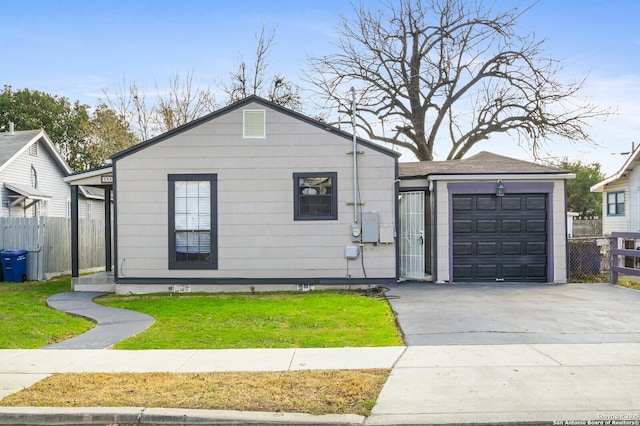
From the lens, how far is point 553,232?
45.0 feet

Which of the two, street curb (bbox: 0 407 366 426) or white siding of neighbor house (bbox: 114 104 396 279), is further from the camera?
white siding of neighbor house (bbox: 114 104 396 279)

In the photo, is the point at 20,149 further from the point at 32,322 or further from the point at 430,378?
the point at 430,378

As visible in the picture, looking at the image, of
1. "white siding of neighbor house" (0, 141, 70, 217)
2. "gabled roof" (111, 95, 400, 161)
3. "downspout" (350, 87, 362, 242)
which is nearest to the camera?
"downspout" (350, 87, 362, 242)

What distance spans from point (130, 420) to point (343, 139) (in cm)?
936

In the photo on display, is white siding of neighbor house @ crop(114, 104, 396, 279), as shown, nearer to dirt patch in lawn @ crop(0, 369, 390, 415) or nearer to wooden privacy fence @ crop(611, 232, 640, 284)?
wooden privacy fence @ crop(611, 232, 640, 284)

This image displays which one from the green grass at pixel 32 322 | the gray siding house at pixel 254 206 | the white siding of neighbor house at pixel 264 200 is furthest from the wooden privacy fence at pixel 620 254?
the green grass at pixel 32 322

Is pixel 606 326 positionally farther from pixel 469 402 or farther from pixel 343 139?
pixel 343 139

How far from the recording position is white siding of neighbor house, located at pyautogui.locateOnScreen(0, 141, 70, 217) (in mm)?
24586

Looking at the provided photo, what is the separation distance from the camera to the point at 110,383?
19.2 feet

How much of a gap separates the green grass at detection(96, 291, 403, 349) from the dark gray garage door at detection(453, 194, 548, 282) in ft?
10.7

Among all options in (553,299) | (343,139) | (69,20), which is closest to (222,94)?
(69,20)

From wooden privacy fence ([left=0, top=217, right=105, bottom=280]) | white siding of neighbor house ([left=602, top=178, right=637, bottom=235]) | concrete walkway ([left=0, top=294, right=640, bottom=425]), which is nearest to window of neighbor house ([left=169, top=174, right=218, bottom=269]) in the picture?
concrete walkway ([left=0, top=294, right=640, bottom=425])

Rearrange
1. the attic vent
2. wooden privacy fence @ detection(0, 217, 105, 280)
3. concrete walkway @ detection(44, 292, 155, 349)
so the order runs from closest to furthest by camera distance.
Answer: concrete walkway @ detection(44, 292, 155, 349) → the attic vent → wooden privacy fence @ detection(0, 217, 105, 280)

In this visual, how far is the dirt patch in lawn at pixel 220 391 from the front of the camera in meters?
5.16
